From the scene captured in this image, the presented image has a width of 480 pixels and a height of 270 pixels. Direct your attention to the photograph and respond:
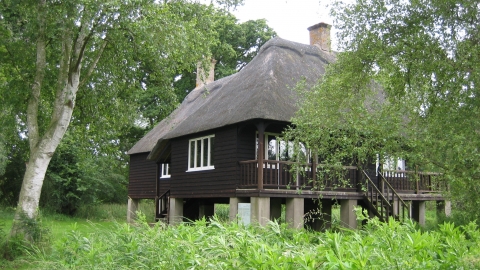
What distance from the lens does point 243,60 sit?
40.9 m

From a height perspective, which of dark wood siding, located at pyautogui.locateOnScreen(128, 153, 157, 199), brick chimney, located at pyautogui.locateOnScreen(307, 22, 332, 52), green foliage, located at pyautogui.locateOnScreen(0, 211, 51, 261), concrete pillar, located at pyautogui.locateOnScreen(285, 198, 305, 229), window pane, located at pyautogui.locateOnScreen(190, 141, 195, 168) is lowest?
green foliage, located at pyautogui.locateOnScreen(0, 211, 51, 261)

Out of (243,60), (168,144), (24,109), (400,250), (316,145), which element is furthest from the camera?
(243,60)

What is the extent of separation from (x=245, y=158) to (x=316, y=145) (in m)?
4.86

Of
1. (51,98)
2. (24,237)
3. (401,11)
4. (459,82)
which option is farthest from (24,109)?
(459,82)

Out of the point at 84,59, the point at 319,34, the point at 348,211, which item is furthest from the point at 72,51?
the point at 319,34

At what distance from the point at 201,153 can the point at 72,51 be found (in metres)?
6.95

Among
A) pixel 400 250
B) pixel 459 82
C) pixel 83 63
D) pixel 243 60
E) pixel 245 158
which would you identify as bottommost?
pixel 400 250

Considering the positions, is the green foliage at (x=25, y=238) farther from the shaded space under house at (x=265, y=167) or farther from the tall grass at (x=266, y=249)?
the tall grass at (x=266, y=249)

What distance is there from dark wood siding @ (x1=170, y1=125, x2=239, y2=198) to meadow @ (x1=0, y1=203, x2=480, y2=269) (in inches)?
413

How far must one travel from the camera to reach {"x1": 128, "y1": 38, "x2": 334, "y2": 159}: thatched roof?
57.5 ft

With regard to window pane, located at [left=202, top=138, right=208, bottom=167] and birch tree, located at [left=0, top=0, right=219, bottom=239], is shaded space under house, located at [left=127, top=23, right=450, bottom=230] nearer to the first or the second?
window pane, located at [left=202, top=138, right=208, bottom=167]

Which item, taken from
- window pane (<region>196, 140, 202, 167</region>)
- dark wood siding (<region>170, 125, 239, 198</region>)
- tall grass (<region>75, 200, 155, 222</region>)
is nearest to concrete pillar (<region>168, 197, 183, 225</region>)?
dark wood siding (<region>170, 125, 239, 198</region>)

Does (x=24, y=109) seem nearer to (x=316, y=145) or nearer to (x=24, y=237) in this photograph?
(x=24, y=237)

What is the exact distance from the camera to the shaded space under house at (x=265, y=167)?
17.1 m
